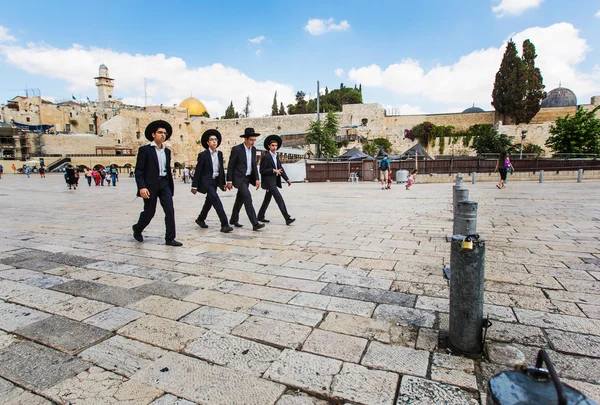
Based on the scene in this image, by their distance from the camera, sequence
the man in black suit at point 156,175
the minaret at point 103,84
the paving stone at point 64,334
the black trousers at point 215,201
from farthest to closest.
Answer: the minaret at point 103,84, the black trousers at point 215,201, the man in black suit at point 156,175, the paving stone at point 64,334

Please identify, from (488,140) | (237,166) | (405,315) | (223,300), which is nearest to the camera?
(405,315)

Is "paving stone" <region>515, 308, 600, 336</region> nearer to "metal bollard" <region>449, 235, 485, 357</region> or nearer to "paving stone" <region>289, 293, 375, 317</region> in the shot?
"metal bollard" <region>449, 235, 485, 357</region>

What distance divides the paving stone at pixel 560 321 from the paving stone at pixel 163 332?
222 cm

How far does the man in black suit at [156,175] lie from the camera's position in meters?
4.53

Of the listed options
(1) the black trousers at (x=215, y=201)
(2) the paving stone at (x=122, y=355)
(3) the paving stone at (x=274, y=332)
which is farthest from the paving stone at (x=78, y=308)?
(1) the black trousers at (x=215, y=201)

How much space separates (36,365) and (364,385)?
1.75 m

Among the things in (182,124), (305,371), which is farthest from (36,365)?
(182,124)

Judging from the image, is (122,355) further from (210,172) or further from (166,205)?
(210,172)

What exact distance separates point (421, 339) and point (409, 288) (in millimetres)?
906

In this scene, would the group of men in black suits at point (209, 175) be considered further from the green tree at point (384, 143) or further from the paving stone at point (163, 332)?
the green tree at point (384, 143)

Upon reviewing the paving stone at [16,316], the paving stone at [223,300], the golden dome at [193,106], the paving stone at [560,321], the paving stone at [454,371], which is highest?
the golden dome at [193,106]

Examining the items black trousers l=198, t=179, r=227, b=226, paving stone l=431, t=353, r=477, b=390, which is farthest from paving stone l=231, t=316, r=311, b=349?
black trousers l=198, t=179, r=227, b=226

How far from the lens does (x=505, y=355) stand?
6.31 feet

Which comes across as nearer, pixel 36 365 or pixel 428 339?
pixel 36 365
